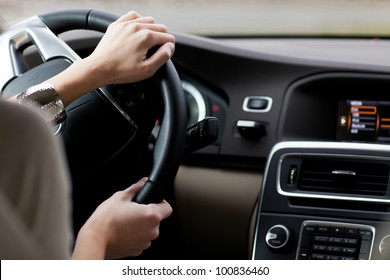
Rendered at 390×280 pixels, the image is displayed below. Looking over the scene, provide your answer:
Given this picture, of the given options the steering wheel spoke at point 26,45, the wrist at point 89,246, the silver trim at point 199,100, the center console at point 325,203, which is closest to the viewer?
the wrist at point 89,246

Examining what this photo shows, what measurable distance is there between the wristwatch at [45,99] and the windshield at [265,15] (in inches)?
38.3

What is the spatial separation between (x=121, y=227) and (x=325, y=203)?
72 cm

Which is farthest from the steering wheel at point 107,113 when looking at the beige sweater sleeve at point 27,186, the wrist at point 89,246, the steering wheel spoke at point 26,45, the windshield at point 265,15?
the windshield at point 265,15

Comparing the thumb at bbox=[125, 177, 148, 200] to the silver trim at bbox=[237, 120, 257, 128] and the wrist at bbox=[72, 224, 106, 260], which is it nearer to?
the wrist at bbox=[72, 224, 106, 260]

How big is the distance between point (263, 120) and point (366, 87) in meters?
0.27

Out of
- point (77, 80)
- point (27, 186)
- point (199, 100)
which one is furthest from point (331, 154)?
point (27, 186)

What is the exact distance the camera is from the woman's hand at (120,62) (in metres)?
1.36

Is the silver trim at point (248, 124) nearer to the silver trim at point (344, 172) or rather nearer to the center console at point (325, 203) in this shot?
the center console at point (325, 203)

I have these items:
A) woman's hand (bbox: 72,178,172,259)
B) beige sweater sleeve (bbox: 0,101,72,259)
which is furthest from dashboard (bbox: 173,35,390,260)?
beige sweater sleeve (bbox: 0,101,72,259)

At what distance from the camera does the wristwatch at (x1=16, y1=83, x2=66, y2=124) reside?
136 centimetres

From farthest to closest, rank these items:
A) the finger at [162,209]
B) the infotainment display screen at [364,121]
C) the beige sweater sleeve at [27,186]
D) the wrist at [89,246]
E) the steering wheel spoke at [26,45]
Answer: the infotainment display screen at [364,121] → the steering wheel spoke at [26,45] → the finger at [162,209] → the wrist at [89,246] → the beige sweater sleeve at [27,186]

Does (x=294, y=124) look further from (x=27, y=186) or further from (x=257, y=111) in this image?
(x=27, y=186)

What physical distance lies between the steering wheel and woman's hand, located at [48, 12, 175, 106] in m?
0.06
